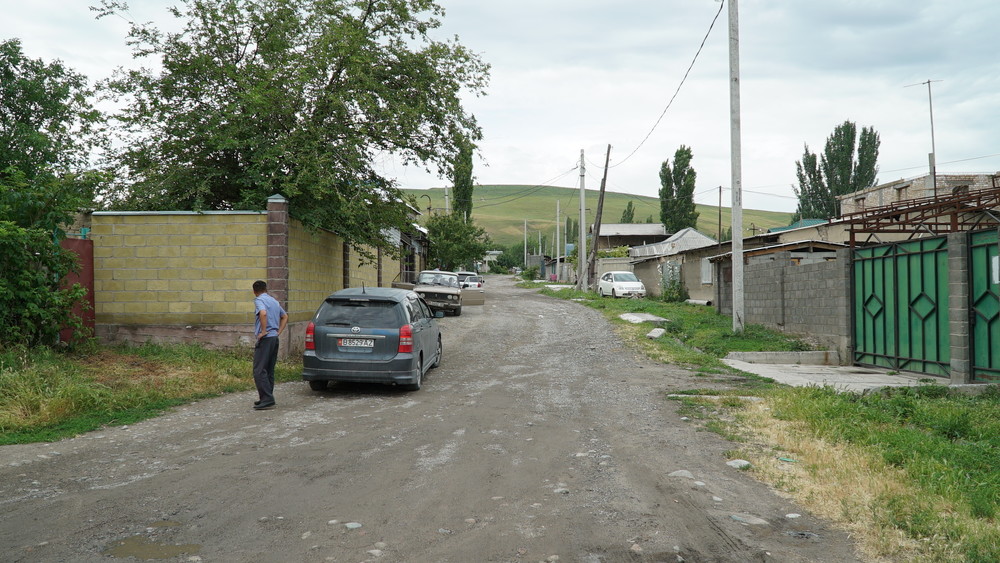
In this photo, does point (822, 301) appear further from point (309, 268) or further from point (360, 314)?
point (309, 268)

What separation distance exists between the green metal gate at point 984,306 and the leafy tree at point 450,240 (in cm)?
4093

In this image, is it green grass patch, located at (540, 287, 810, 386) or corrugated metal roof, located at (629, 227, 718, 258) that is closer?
green grass patch, located at (540, 287, 810, 386)

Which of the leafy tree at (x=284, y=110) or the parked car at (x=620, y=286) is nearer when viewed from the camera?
the leafy tree at (x=284, y=110)

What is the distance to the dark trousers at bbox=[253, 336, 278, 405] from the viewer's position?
8977 millimetres

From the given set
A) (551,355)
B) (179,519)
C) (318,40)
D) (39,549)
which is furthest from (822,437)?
(318,40)

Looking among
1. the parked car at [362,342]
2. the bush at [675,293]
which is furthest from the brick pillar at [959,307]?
the bush at [675,293]

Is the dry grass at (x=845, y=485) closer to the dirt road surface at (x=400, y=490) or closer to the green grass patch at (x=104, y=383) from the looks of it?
the dirt road surface at (x=400, y=490)

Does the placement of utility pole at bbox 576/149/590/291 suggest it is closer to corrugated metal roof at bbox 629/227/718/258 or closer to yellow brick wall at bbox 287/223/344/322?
corrugated metal roof at bbox 629/227/718/258

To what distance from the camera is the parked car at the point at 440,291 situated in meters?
24.2

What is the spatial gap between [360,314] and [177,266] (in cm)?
477

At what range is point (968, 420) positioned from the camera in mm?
7074

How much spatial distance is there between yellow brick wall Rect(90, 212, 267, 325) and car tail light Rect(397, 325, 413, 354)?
4147 mm

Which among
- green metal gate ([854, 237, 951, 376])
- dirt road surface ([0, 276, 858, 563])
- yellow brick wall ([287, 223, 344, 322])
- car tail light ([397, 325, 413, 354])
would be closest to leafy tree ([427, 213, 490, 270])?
yellow brick wall ([287, 223, 344, 322])

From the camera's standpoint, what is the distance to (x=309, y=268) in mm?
14781
